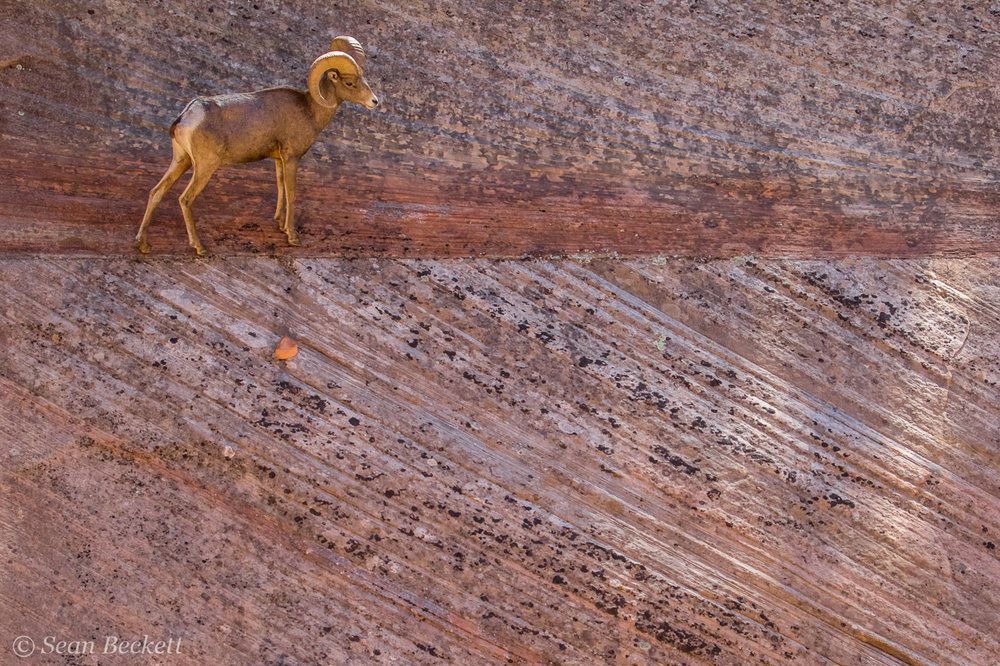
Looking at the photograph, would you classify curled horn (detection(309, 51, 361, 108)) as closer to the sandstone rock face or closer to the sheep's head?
the sheep's head

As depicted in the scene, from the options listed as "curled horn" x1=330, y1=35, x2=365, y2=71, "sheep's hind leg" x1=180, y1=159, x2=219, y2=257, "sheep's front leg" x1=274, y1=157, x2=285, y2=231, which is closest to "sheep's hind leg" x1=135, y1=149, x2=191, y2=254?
"sheep's hind leg" x1=180, y1=159, x2=219, y2=257

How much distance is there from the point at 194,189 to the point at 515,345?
2.35m

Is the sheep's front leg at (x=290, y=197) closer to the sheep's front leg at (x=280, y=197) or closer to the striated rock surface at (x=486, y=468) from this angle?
the sheep's front leg at (x=280, y=197)

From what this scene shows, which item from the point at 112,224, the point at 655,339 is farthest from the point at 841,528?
the point at 112,224

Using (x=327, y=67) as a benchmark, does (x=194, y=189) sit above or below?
below

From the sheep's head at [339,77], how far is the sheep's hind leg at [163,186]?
898mm

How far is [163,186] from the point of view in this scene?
5309 mm

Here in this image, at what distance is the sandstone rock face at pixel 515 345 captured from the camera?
17.7 ft

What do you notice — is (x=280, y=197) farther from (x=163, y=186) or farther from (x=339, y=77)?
(x=339, y=77)

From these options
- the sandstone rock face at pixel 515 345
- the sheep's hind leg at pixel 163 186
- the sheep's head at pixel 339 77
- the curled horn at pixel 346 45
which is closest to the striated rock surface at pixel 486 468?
the sandstone rock face at pixel 515 345

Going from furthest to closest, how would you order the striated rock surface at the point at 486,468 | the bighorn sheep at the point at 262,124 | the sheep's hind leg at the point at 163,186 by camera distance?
the striated rock surface at the point at 486,468 < the sheep's hind leg at the point at 163,186 < the bighorn sheep at the point at 262,124

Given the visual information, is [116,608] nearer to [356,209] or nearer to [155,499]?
[155,499]

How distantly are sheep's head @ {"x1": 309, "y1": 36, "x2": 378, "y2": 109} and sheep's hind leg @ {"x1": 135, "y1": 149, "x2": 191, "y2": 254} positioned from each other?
898mm

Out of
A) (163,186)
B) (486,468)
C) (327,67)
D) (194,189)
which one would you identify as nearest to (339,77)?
(327,67)
